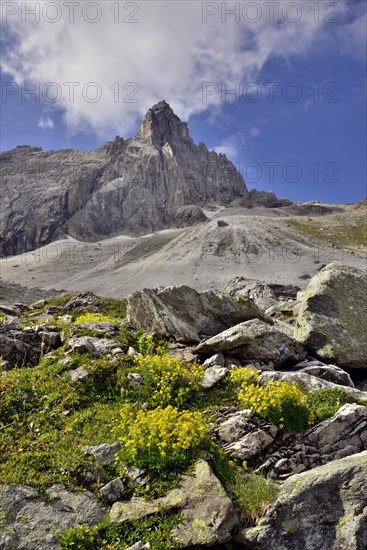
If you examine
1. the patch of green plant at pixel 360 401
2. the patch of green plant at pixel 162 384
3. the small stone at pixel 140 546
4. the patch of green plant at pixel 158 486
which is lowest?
the small stone at pixel 140 546

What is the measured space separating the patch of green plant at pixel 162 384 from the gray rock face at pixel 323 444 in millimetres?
2799

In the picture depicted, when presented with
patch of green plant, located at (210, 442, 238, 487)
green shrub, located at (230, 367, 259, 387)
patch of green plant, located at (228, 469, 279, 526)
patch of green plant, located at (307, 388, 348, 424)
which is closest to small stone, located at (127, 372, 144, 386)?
green shrub, located at (230, 367, 259, 387)

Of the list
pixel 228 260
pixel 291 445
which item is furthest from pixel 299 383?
pixel 228 260

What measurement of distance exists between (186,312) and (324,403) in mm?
7254

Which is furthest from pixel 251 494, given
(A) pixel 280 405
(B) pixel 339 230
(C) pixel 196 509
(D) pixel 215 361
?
(B) pixel 339 230

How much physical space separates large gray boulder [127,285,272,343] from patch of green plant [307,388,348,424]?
17.1 ft

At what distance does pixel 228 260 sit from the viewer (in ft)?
400

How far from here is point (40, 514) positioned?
23.1 ft

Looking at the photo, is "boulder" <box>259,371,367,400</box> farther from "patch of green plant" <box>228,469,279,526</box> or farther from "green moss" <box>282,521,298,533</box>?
"green moss" <box>282,521,298,533</box>

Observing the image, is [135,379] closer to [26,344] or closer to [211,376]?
[211,376]

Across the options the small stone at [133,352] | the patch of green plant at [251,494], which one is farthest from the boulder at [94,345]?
the patch of green plant at [251,494]

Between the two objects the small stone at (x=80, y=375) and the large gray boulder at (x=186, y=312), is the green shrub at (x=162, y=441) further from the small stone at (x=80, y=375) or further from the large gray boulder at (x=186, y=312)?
the large gray boulder at (x=186, y=312)

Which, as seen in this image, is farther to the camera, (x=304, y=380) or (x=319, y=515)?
(x=304, y=380)

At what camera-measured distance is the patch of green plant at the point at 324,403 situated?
32.4 feet
